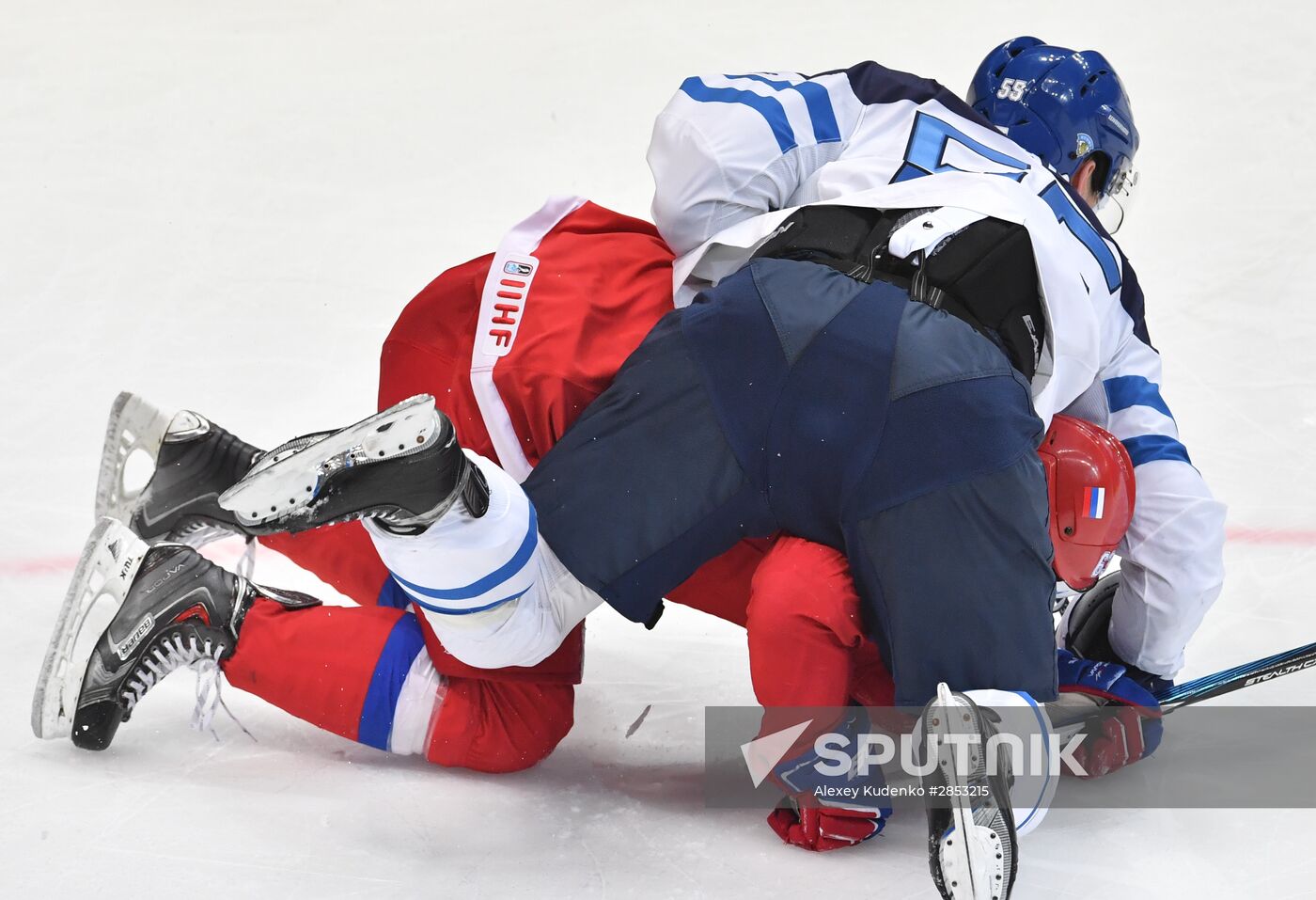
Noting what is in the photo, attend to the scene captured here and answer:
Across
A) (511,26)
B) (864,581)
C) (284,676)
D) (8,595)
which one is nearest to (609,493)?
(864,581)

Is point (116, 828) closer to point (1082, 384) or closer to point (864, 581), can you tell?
point (864, 581)

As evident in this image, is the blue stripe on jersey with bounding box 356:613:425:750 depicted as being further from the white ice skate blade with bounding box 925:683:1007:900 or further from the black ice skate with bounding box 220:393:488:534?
the white ice skate blade with bounding box 925:683:1007:900

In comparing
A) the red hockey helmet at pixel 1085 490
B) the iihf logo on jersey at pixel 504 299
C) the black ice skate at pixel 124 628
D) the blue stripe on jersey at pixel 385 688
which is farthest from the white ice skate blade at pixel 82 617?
the red hockey helmet at pixel 1085 490

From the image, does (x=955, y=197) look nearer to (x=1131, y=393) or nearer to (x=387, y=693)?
(x=1131, y=393)

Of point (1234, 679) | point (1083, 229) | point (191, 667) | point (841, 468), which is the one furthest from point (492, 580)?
point (1234, 679)

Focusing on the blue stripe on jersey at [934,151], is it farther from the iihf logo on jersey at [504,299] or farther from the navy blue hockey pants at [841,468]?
the iihf logo on jersey at [504,299]

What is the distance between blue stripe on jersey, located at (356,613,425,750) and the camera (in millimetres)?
2154

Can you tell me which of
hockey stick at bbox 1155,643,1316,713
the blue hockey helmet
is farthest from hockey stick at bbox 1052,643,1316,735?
the blue hockey helmet

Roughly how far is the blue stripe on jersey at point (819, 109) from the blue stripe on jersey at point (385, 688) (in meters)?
0.93

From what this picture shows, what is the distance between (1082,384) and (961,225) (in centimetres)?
32

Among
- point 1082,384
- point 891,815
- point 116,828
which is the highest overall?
point 1082,384

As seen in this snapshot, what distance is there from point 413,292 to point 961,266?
1872 millimetres

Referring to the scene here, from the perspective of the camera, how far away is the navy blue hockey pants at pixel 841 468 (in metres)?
1.85

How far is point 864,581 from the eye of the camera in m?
1.93
